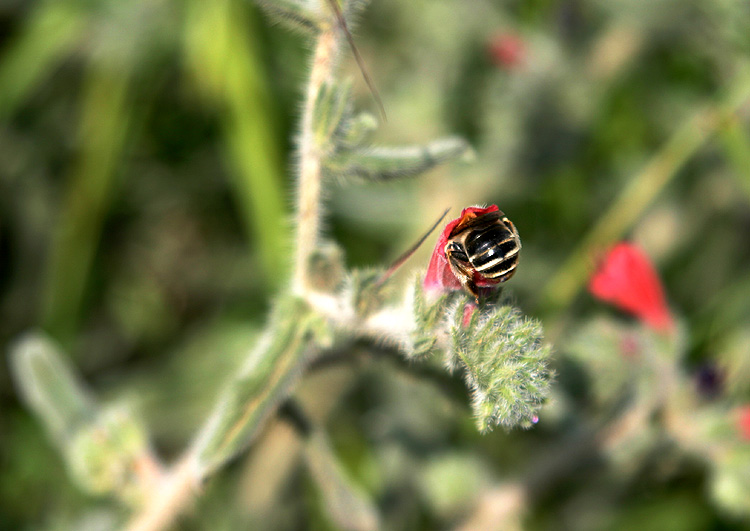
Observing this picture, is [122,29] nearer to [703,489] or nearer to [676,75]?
[676,75]

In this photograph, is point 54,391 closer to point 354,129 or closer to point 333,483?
point 333,483

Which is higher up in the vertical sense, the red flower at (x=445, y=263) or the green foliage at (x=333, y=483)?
the red flower at (x=445, y=263)

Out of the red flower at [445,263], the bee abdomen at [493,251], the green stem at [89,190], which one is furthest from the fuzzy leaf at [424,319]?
the green stem at [89,190]

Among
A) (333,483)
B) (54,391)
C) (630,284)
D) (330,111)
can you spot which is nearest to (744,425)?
(630,284)

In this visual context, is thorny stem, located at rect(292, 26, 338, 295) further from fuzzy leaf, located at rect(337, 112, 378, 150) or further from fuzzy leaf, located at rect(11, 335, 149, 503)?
fuzzy leaf, located at rect(11, 335, 149, 503)

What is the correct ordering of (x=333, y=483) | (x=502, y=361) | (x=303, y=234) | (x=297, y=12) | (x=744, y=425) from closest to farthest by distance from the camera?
(x=502, y=361) < (x=297, y=12) < (x=303, y=234) < (x=333, y=483) < (x=744, y=425)

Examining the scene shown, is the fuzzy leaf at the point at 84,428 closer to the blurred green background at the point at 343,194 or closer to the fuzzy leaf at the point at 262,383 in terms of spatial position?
the fuzzy leaf at the point at 262,383

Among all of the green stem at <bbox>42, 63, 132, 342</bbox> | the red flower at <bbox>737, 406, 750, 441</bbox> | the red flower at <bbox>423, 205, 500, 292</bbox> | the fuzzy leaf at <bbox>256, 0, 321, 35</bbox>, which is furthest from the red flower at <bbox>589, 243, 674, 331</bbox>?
the green stem at <bbox>42, 63, 132, 342</bbox>
